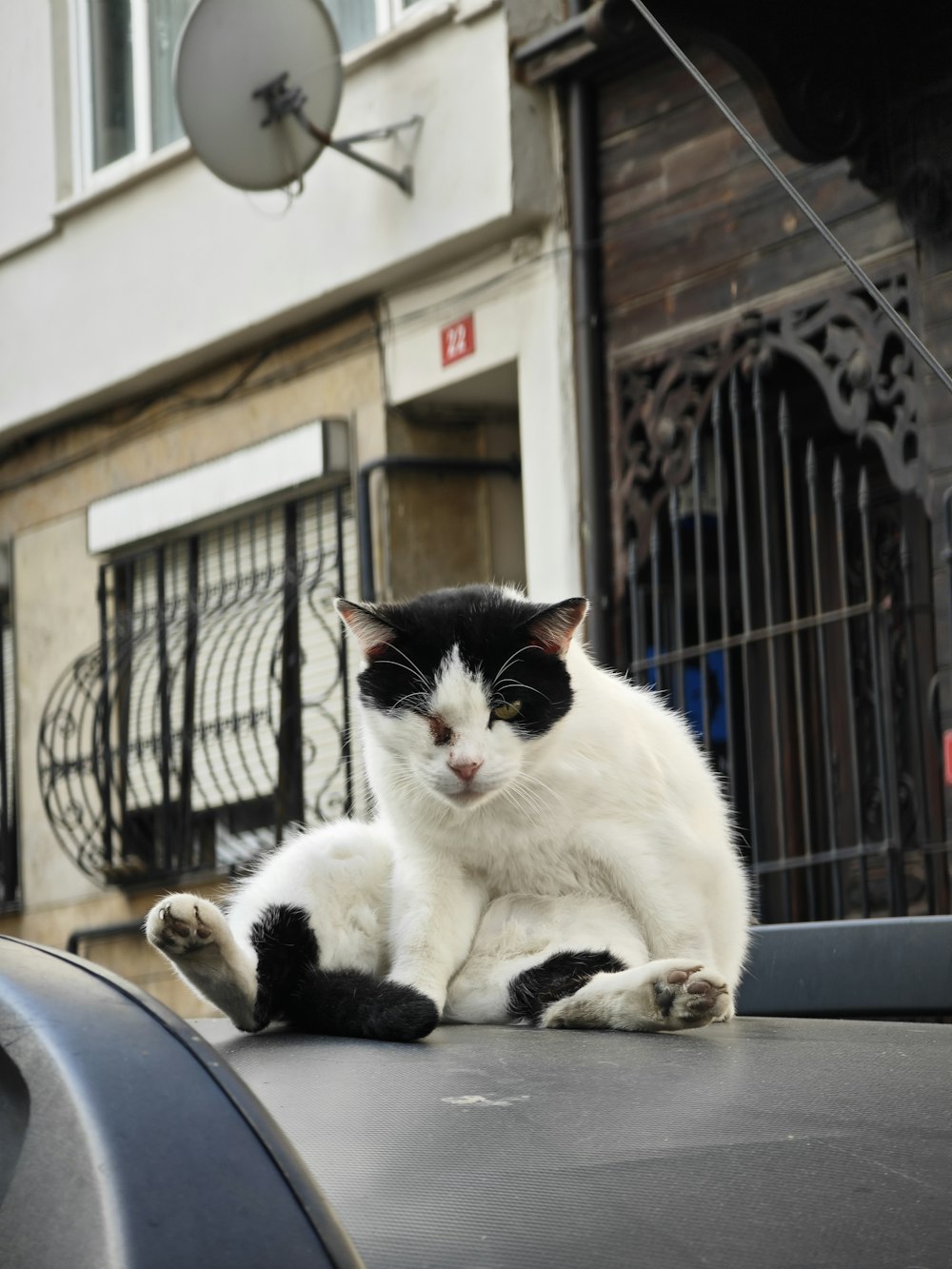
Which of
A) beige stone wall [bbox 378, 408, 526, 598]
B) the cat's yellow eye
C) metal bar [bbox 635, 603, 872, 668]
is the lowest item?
the cat's yellow eye

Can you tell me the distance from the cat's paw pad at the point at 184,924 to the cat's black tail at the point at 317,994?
0.14m

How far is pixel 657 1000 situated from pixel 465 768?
0.64m

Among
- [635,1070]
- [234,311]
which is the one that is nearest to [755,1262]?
[635,1070]

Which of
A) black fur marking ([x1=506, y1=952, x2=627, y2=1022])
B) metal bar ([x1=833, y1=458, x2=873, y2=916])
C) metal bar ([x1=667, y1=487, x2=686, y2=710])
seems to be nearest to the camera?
black fur marking ([x1=506, y1=952, x2=627, y2=1022])

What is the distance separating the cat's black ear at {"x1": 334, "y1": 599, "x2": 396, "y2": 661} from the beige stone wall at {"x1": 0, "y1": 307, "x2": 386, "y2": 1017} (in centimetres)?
522

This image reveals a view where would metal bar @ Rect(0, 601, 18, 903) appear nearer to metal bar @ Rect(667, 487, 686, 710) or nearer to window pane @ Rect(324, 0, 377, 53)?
window pane @ Rect(324, 0, 377, 53)

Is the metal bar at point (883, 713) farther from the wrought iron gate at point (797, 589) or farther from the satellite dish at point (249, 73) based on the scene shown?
the satellite dish at point (249, 73)

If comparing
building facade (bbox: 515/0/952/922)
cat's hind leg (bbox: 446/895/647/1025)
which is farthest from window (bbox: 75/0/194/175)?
cat's hind leg (bbox: 446/895/647/1025)

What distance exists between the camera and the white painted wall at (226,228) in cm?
774

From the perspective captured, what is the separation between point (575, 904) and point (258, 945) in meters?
0.56

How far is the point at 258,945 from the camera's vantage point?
2787 mm

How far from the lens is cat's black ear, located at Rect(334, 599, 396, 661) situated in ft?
10.7

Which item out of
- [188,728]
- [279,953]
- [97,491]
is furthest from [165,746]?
[279,953]

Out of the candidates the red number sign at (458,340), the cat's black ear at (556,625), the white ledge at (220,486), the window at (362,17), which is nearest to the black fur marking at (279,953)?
the cat's black ear at (556,625)
